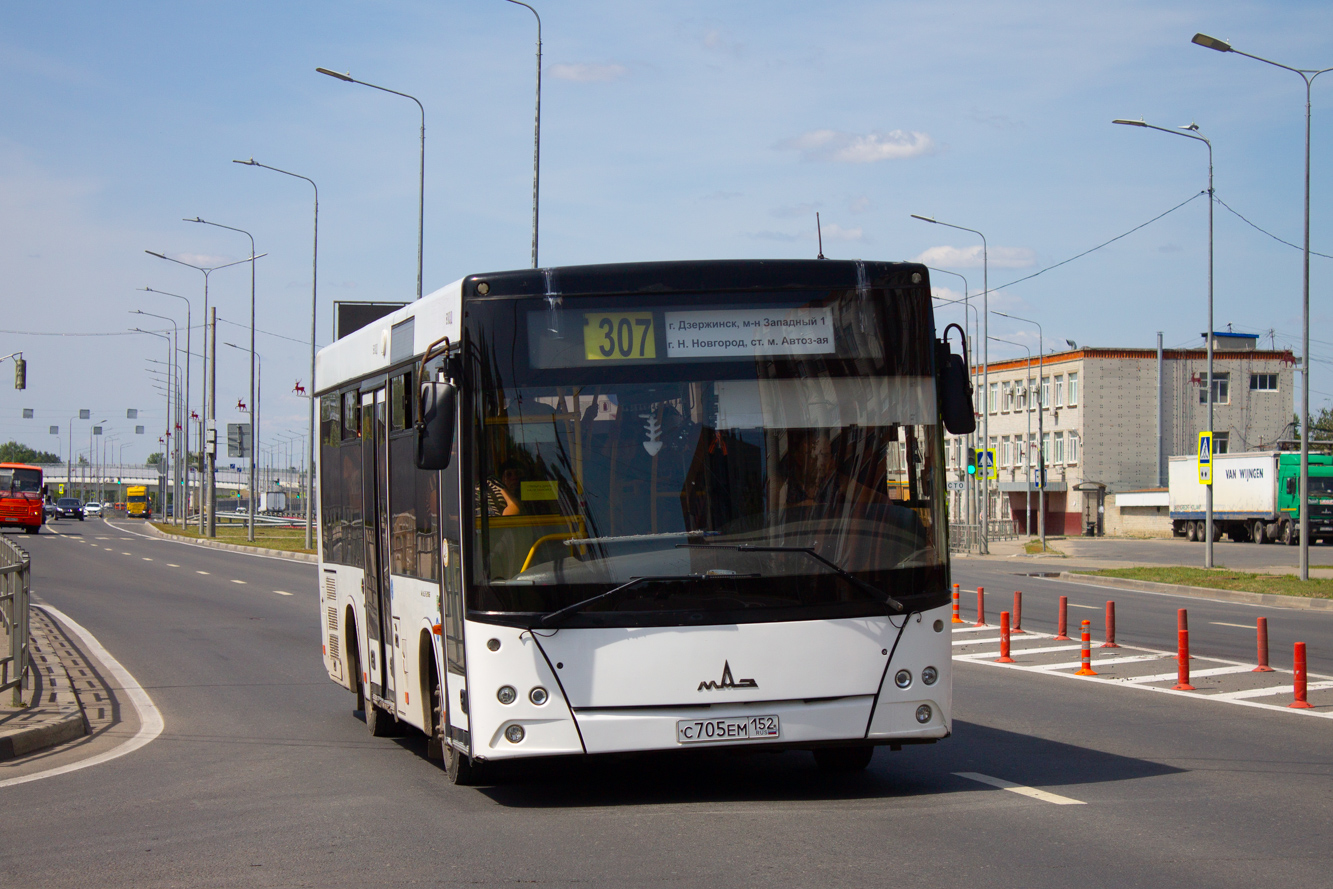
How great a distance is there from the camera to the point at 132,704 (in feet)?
42.7

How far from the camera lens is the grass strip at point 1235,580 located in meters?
27.2

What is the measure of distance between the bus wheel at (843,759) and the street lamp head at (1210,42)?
20.7 m

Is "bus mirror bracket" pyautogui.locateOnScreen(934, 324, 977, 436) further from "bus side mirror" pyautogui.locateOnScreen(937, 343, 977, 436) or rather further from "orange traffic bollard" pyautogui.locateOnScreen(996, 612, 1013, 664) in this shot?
"orange traffic bollard" pyautogui.locateOnScreen(996, 612, 1013, 664)

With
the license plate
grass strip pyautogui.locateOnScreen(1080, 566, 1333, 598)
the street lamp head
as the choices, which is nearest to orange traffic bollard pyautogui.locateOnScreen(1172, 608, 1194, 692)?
the license plate

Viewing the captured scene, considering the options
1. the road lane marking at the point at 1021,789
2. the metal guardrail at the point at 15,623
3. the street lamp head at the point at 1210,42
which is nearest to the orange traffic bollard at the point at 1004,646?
the road lane marking at the point at 1021,789

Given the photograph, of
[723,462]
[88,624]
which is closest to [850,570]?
[723,462]

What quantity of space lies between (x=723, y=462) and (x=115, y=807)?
3.86m

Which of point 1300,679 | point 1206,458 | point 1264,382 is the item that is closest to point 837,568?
point 1300,679

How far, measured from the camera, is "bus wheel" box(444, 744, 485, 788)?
839cm

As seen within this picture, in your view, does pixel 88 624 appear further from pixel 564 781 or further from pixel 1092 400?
pixel 1092 400

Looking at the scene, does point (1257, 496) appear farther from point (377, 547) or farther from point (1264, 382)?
point (377, 547)

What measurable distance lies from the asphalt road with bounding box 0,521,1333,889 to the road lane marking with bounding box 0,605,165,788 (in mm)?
140

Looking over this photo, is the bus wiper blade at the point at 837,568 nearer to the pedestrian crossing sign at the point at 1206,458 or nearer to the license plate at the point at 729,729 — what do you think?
the license plate at the point at 729,729

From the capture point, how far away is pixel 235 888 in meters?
5.98
